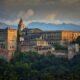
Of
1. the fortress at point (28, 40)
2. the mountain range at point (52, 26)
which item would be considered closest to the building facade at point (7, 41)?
the fortress at point (28, 40)

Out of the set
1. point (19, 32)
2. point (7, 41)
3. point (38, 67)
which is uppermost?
point (19, 32)

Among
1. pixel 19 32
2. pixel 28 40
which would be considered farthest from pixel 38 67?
pixel 19 32

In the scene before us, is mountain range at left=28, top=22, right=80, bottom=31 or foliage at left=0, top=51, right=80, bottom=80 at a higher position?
mountain range at left=28, top=22, right=80, bottom=31

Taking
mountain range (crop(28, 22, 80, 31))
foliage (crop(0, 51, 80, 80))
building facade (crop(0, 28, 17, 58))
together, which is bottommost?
foliage (crop(0, 51, 80, 80))

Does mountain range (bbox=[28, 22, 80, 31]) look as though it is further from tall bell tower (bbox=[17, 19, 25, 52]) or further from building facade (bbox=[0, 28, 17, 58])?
building facade (bbox=[0, 28, 17, 58])

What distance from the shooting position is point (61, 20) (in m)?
3.16

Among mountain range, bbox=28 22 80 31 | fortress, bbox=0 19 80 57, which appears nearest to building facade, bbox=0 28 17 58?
fortress, bbox=0 19 80 57

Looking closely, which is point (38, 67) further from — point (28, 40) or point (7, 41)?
point (7, 41)

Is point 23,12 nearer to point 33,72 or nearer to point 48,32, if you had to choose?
point 48,32

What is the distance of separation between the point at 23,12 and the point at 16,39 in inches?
Answer: 15.8

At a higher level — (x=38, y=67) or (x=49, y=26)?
(x=49, y=26)

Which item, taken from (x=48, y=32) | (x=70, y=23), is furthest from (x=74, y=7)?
(x=48, y=32)

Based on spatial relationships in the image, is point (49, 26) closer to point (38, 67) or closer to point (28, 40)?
point (28, 40)

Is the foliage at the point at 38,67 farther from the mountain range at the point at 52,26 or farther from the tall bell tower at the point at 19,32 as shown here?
the mountain range at the point at 52,26
